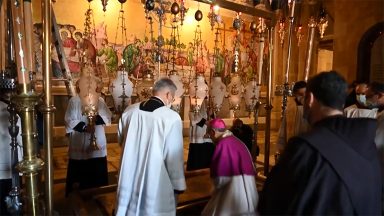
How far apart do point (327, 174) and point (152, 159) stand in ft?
5.87

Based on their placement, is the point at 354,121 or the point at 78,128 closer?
the point at 354,121

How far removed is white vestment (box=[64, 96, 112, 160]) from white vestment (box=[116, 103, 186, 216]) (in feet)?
4.88

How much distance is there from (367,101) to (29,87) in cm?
348

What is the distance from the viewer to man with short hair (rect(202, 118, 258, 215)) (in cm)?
262

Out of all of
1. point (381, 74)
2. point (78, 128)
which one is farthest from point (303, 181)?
point (381, 74)

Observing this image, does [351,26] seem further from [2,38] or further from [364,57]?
[2,38]

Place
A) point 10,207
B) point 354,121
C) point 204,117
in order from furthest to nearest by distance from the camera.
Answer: point 204,117
point 10,207
point 354,121

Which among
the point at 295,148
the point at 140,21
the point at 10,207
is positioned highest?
the point at 140,21

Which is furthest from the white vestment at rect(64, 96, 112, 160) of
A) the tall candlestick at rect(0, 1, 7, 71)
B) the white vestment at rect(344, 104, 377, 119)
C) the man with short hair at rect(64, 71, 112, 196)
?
Result: the white vestment at rect(344, 104, 377, 119)

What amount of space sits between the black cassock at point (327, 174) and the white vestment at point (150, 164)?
145 cm

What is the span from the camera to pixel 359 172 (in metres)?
1.59

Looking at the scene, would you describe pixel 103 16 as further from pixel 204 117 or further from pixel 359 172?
pixel 359 172

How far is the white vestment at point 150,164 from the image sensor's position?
2986 mm

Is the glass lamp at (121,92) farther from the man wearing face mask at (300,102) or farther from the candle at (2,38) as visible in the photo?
the man wearing face mask at (300,102)
